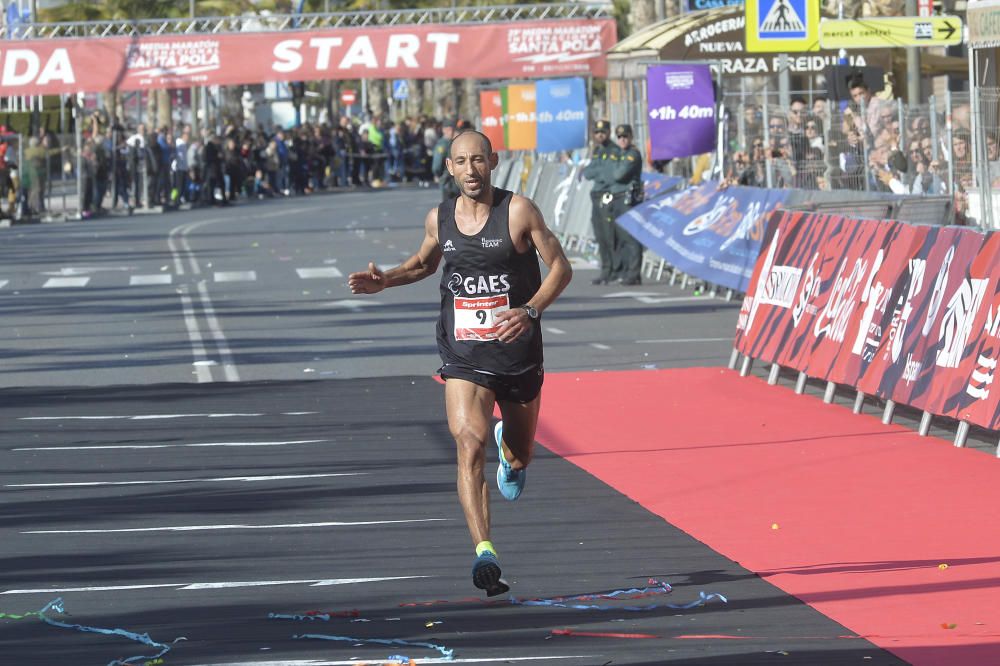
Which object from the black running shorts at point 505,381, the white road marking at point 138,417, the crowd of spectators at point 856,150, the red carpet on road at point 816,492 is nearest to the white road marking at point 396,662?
the red carpet on road at point 816,492

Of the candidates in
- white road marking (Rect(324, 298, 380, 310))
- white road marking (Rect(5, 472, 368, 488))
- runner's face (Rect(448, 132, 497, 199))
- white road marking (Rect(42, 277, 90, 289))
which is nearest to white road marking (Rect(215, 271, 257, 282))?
white road marking (Rect(42, 277, 90, 289))

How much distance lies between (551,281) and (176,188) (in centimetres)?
4322

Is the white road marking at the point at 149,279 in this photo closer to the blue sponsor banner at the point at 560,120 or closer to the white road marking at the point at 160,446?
the blue sponsor banner at the point at 560,120

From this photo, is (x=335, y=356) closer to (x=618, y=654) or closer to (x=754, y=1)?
(x=754, y=1)

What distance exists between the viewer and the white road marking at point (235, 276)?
27645 millimetres

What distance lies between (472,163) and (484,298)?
1.86ft

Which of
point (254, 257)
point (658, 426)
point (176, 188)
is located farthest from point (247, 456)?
point (176, 188)

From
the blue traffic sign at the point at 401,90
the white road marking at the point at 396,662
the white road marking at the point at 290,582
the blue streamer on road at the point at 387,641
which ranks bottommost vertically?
the blue traffic sign at the point at 401,90

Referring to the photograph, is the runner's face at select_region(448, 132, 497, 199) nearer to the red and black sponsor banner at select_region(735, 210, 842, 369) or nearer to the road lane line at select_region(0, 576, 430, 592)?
the road lane line at select_region(0, 576, 430, 592)

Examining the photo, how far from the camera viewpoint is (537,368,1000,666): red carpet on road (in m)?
7.64

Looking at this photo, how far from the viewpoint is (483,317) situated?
805 cm

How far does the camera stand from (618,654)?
6832 mm

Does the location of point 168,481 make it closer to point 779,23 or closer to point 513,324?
point 513,324

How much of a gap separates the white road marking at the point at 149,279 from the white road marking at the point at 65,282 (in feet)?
2.24
